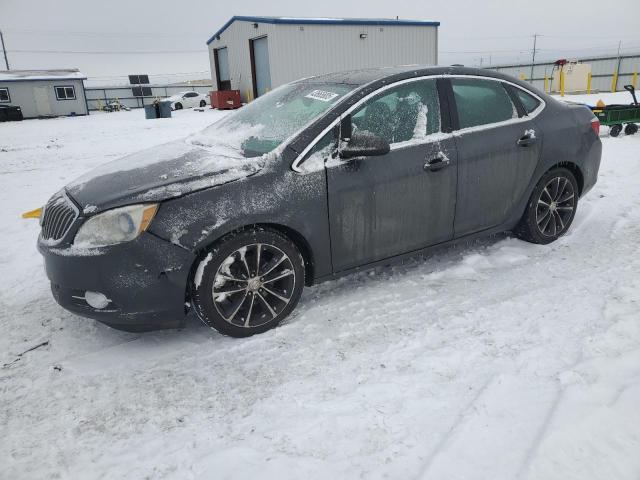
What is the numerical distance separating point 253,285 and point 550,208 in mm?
2978

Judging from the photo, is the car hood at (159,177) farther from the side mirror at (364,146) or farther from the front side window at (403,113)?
the front side window at (403,113)

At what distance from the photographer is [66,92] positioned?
36062 mm

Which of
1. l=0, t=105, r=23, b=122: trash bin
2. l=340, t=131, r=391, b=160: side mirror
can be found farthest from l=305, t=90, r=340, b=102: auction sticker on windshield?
l=0, t=105, r=23, b=122: trash bin

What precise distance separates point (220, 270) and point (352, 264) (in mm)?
980

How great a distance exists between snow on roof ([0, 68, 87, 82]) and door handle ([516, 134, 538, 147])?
39798 mm

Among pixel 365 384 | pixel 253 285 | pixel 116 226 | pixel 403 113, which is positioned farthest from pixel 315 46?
pixel 365 384

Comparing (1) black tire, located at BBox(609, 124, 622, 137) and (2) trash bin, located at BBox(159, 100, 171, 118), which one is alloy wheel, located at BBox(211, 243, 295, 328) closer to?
(1) black tire, located at BBox(609, 124, 622, 137)

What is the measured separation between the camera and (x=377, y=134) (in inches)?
132

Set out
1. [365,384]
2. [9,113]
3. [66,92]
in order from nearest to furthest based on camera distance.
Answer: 1. [365,384]
2. [9,113]
3. [66,92]

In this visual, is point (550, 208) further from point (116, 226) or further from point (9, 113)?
point (9, 113)

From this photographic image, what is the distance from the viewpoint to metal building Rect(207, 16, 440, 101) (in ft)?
76.6

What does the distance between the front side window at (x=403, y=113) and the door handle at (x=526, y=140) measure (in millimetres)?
861

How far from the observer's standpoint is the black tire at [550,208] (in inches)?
167

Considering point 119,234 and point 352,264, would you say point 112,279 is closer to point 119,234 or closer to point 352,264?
point 119,234
